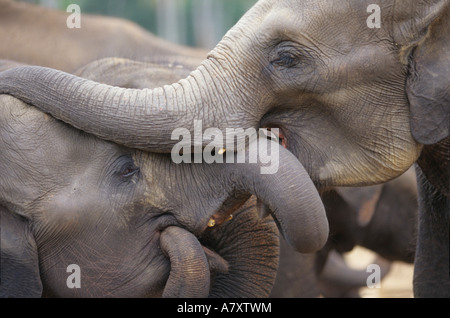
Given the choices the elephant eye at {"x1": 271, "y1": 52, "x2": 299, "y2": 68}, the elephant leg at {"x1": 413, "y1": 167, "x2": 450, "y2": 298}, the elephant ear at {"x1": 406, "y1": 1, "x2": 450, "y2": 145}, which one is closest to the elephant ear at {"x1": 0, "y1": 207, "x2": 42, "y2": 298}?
the elephant eye at {"x1": 271, "y1": 52, "x2": 299, "y2": 68}

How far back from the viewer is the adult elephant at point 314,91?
2756 mm

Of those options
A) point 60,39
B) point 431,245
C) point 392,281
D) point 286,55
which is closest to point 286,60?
point 286,55

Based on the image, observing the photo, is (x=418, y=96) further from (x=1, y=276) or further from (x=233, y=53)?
(x=1, y=276)

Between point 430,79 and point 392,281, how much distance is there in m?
3.97

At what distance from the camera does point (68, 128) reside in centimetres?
295

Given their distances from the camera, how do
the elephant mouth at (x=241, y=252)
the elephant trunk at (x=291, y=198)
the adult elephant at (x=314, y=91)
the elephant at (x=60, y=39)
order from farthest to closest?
1. the elephant at (x=60, y=39)
2. the elephant mouth at (x=241, y=252)
3. the adult elephant at (x=314, y=91)
4. the elephant trunk at (x=291, y=198)

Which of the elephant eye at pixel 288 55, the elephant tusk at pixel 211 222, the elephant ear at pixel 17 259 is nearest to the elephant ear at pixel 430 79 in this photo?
the elephant eye at pixel 288 55

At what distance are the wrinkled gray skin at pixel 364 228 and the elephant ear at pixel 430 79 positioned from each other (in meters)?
1.35

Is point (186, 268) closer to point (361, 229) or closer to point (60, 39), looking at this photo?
point (361, 229)

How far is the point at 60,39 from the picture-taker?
4973 mm

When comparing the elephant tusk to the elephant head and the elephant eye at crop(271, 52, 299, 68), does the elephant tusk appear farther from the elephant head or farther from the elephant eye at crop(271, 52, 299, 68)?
the elephant eye at crop(271, 52, 299, 68)

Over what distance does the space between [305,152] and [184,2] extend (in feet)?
96.5

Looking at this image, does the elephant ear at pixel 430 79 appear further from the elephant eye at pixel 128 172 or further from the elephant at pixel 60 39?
the elephant at pixel 60 39
